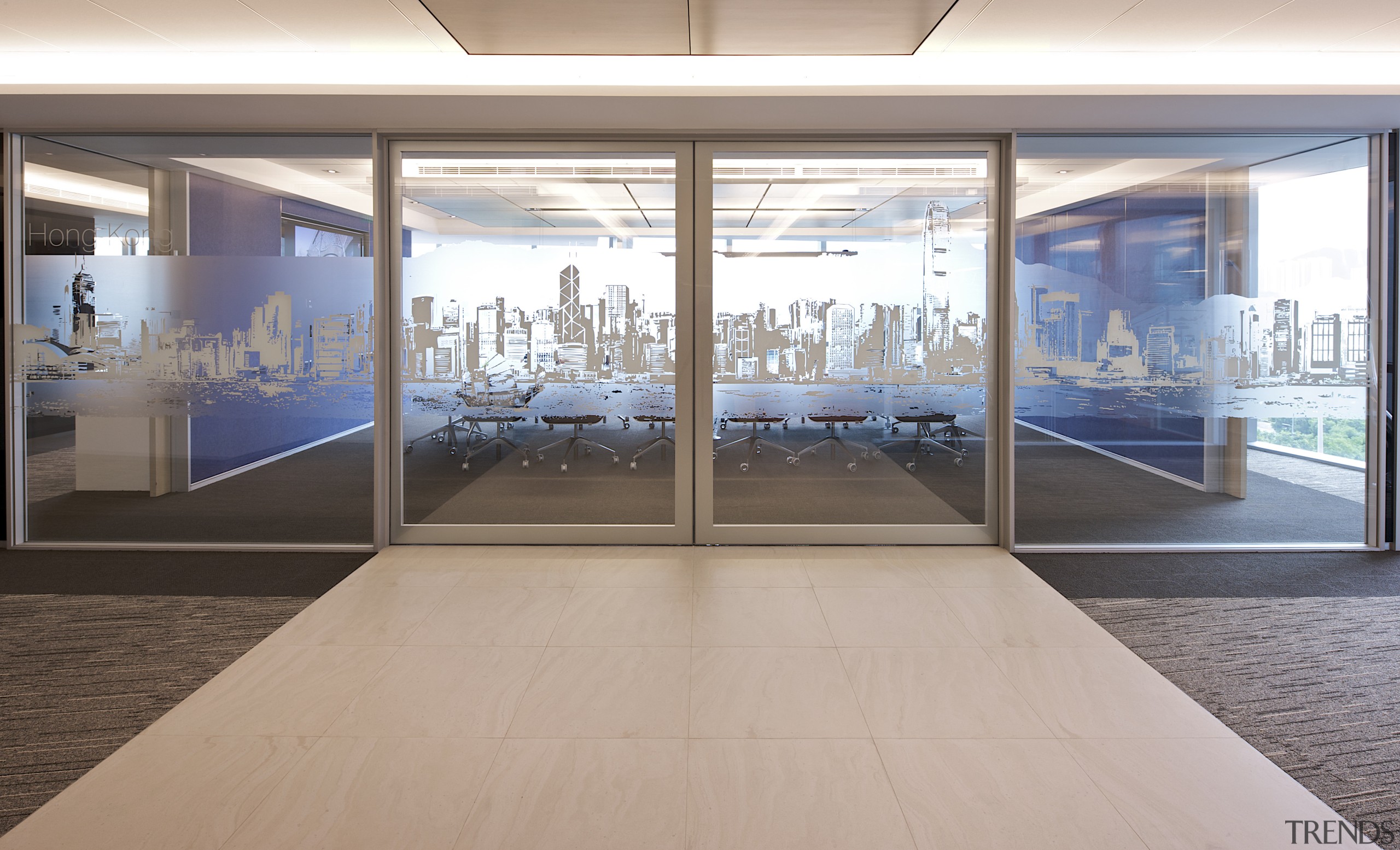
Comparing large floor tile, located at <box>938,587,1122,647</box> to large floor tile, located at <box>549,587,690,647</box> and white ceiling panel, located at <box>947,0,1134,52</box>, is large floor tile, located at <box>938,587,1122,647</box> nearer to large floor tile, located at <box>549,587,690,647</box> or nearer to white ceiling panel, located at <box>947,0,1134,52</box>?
large floor tile, located at <box>549,587,690,647</box>

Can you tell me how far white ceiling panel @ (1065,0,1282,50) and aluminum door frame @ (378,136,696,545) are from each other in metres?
2.63

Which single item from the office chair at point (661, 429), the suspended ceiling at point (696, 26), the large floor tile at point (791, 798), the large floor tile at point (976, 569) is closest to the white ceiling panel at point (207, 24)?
the suspended ceiling at point (696, 26)

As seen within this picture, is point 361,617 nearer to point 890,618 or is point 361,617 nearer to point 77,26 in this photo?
point 890,618

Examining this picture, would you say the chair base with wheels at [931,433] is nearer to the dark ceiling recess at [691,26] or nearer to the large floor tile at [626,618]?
the large floor tile at [626,618]

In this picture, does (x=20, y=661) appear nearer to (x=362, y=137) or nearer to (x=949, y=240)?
(x=362, y=137)

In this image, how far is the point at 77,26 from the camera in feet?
13.8

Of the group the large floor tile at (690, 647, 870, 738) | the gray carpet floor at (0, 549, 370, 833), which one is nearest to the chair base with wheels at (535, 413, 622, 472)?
the gray carpet floor at (0, 549, 370, 833)

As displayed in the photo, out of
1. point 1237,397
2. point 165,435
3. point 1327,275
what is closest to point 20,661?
point 165,435

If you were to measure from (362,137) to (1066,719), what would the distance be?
541 cm

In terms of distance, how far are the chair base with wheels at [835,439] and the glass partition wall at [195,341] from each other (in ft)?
10.4

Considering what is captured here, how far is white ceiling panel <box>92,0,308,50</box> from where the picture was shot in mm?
3938

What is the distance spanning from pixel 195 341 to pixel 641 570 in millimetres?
3579

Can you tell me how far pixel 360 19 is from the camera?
4082mm

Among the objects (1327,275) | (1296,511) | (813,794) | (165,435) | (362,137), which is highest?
(362,137)
